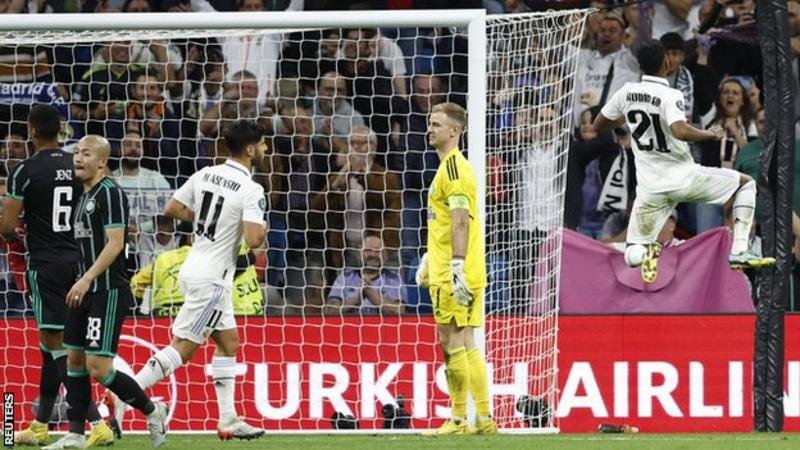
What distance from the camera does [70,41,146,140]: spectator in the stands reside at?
16250mm

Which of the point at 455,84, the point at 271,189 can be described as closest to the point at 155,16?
the point at 271,189

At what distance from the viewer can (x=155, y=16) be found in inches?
555

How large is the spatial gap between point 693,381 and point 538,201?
5.99ft

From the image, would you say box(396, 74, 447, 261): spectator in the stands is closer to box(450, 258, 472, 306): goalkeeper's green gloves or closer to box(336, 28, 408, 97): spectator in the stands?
box(336, 28, 408, 97): spectator in the stands

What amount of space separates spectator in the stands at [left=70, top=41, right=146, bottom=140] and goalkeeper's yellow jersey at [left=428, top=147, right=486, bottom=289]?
3965mm

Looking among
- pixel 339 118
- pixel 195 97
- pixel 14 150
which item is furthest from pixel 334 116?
pixel 14 150

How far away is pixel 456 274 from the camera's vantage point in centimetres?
1271

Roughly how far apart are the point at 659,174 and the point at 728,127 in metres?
3.54

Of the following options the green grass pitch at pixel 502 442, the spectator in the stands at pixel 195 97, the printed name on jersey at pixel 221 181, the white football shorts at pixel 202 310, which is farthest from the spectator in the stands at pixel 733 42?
the white football shorts at pixel 202 310

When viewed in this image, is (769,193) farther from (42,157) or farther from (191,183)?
(42,157)

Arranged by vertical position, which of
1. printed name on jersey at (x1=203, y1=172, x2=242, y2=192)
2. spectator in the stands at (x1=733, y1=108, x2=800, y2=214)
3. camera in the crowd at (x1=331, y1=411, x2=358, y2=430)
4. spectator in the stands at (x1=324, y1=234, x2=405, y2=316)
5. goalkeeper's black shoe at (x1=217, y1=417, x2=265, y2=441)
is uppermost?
spectator in the stands at (x1=733, y1=108, x2=800, y2=214)

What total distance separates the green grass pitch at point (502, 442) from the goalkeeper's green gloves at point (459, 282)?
907 millimetres

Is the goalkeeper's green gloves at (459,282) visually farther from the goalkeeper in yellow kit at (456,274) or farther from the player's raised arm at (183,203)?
the player's raised arm at (183,203)

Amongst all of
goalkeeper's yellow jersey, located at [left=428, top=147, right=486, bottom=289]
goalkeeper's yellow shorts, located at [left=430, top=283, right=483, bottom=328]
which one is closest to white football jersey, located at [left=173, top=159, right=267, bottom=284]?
goalkeeper's yellow jersey, located at [left=428, top=147, right=486, bottom=289]
